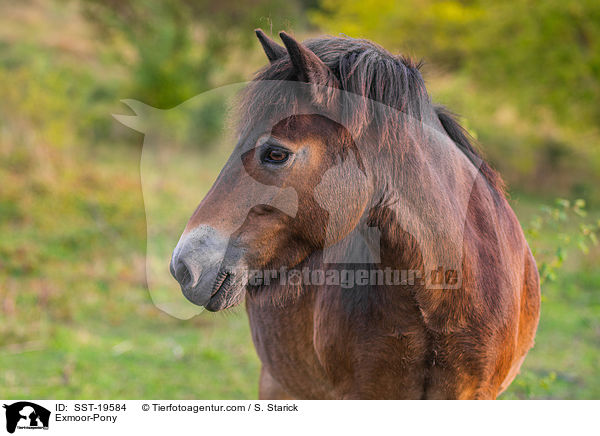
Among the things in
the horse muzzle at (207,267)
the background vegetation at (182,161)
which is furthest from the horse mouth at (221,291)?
the background vegetation at (182,161)

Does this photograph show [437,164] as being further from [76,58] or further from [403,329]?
[76,58]

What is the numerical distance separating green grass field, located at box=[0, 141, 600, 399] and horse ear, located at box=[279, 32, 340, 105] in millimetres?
1713

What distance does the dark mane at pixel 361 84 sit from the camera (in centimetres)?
178

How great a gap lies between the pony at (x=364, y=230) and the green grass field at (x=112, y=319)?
4.91 ft

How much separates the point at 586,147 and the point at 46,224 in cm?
1337

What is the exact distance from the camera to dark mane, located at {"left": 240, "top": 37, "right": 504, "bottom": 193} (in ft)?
5.85

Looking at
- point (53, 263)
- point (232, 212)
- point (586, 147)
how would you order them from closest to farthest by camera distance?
point (232, 212) < point (53, 263) < point (586, 147)

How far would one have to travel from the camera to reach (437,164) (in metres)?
1.99

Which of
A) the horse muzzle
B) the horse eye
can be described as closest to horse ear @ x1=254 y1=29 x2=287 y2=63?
the horse eye

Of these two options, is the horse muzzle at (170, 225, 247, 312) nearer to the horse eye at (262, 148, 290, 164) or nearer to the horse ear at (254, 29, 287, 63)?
the horse eye at (262, 148, 290, 164)

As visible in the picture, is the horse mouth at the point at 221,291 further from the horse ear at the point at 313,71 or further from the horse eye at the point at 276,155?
the horse ear at the point at 313,71
